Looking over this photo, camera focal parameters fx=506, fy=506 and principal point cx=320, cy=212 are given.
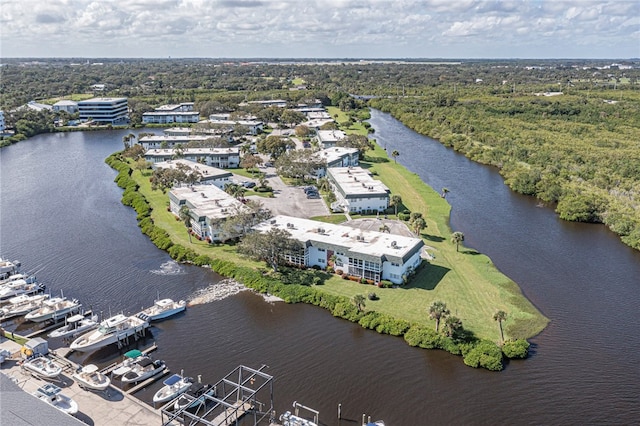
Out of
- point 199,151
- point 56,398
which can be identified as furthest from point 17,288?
point 199,151

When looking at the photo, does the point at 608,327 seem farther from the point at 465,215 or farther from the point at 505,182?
the point at 505,182

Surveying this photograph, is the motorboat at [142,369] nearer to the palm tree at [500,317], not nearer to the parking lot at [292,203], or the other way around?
the palm tree at [500,317]

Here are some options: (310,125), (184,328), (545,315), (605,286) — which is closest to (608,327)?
(545,315)

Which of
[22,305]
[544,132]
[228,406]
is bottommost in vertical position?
[228,406]

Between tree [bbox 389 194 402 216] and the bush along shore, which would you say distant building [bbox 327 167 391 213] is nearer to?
tree [bbox 389 194 402 216]

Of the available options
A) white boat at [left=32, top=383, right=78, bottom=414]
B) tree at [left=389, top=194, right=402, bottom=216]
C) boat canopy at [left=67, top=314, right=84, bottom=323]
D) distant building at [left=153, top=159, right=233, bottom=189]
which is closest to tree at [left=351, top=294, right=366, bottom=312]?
white boat at [left=32, top=383, right=78, bottom=414]

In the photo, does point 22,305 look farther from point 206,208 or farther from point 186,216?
point 206,208

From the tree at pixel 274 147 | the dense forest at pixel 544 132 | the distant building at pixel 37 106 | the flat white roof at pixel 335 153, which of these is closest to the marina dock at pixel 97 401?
the dense forest at pixel 544 132
